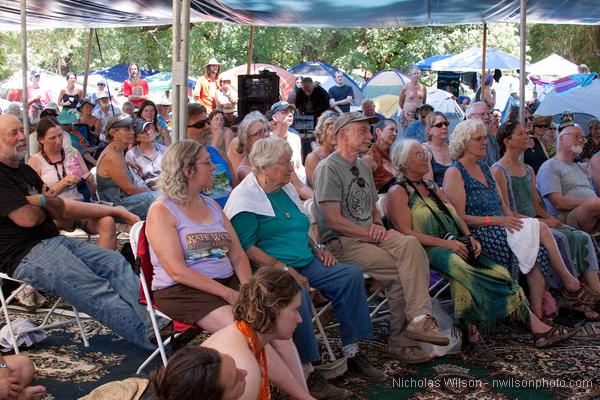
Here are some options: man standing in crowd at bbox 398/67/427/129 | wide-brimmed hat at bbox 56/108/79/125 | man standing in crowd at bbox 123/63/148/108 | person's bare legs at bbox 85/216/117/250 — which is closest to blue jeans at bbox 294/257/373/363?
person's bare legs at bbox 85/216/117/250

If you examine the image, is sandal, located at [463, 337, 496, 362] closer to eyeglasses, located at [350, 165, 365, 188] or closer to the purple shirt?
eyeglasses, located at [350, 165, 365, 188]

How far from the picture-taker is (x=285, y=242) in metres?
4.42

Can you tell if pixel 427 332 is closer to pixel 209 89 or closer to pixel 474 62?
pixel 209 89

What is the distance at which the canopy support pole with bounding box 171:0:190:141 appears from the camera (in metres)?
4.68

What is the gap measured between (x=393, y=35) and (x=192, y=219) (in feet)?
80.0

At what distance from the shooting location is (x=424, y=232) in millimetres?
5238

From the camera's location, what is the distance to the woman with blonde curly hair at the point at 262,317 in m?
2.86

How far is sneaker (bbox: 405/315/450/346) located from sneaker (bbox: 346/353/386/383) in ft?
1.04

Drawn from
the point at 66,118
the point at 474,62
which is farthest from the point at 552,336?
the point at 474,62

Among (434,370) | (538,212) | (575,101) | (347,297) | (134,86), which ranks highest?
(134,86)

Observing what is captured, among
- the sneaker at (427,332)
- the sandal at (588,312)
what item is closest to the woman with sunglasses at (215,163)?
the sneaker at (427,332)

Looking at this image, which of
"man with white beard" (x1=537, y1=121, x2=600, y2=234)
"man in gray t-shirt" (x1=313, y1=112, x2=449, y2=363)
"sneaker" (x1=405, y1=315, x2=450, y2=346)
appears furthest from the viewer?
"man with white beard" (x1=537, y1=121, x2=600, y2=234)

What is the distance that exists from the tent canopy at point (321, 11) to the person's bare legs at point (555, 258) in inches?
166

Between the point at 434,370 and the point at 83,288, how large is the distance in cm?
200
